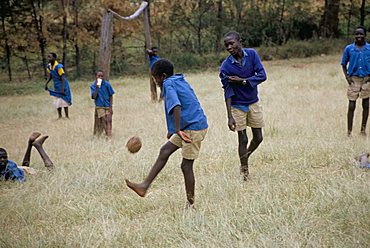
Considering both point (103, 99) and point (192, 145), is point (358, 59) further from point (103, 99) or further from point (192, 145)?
point (103, 99)

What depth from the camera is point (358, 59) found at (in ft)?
24.9

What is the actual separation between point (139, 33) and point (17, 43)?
688 centimetres

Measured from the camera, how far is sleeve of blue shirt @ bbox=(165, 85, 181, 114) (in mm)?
4371

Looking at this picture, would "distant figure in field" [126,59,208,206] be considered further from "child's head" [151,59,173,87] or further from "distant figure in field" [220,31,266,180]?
"distant figure in field" [220,31,266,180]

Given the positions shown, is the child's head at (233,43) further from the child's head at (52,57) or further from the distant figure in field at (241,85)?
the child's head at (52,57)

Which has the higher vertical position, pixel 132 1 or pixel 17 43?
pixel 132 1

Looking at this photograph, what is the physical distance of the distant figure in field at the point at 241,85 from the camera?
5449 millimetres

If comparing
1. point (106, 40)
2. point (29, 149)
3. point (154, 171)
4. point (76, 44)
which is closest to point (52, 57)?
point (106, 40)

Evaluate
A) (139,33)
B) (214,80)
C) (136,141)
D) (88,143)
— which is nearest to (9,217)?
(136,141)

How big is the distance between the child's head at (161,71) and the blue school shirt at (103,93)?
15.6 feet

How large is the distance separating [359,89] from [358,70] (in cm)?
32

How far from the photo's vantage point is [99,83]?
30.2 ft

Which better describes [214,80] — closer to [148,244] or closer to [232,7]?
[232,7]

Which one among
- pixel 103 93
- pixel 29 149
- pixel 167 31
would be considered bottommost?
pixel 167 31
